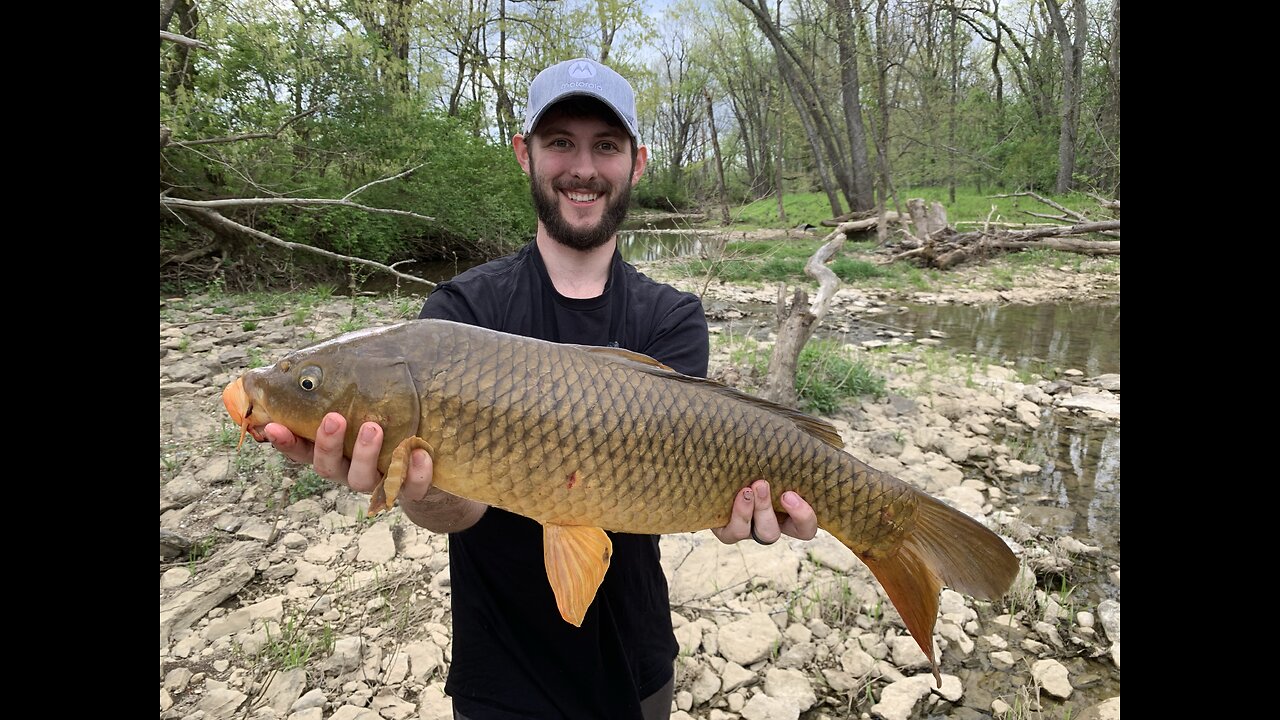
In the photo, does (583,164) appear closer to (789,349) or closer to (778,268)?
(789,349)

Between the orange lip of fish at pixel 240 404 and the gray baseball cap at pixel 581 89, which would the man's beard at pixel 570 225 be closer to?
the gray baseball cap at pixel 581 89

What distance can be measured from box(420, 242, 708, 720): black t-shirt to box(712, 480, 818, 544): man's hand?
27 cm

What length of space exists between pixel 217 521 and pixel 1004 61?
25055mm

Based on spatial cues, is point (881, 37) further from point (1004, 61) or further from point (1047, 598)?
point (1047, 598)

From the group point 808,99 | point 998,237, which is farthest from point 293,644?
point 808,99

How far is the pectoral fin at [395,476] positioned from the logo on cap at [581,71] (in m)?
0.97

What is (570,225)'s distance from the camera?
1.49 metres

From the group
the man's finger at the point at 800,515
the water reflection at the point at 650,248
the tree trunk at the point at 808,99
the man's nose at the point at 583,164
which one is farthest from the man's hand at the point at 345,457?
the tree trunk at the point at 808,99

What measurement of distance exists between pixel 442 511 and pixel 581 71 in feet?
3.55
